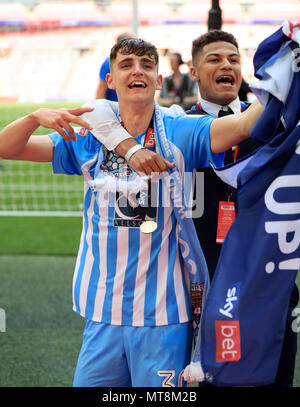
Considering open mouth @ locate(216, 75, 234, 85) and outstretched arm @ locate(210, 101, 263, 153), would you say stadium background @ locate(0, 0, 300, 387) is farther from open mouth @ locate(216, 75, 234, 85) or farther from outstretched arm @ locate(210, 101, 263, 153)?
outstretched arm @ locate(210, 101, 263, 153)

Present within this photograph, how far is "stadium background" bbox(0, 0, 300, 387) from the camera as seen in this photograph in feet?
13.7

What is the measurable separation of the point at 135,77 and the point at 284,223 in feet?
2.44

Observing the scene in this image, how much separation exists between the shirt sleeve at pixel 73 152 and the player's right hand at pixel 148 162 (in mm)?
237

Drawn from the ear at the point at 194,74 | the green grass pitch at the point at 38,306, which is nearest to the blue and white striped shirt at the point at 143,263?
the ear at the point at 194,74

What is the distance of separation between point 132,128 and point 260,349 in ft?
3.00

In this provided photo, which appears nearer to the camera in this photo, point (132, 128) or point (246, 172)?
point (246, 172)

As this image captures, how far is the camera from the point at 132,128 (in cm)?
231

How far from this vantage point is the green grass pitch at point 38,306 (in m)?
3.80

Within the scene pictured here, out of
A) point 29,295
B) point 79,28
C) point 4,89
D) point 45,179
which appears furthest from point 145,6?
point 29,295

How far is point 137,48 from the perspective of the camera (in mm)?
2273

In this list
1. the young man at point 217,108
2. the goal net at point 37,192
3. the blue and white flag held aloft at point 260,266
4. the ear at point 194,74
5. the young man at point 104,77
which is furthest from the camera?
the goal net at point 37,192

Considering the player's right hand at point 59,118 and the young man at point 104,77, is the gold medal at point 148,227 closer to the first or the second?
the player's right hand at point 59,118

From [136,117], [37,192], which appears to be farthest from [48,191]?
[136,117]
